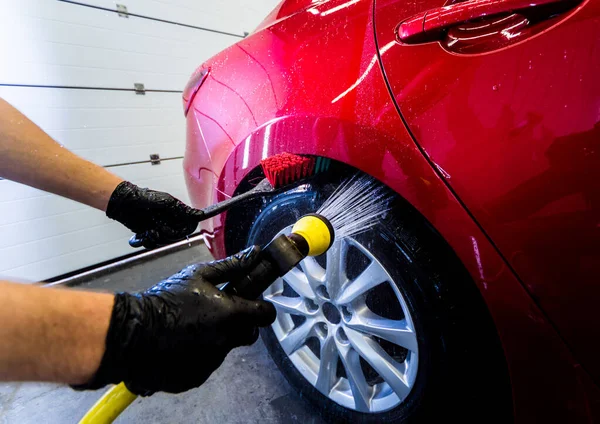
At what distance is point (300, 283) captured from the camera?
42.6 inches

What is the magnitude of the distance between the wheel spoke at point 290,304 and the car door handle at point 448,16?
0.84 metres

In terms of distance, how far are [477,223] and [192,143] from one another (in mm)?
1080

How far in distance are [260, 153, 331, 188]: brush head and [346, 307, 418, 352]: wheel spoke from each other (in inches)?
17.0

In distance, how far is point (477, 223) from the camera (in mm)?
611

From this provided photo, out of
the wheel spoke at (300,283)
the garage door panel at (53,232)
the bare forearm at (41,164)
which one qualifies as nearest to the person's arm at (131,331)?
the wheel spoke at (300,283)

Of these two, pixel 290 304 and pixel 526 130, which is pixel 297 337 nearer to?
pixel 290 304

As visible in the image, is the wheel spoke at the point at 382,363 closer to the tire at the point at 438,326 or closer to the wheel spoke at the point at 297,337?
the tire at the point at 438,326

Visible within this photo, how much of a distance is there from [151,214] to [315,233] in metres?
0.70

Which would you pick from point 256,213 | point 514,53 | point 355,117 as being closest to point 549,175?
point 514,53

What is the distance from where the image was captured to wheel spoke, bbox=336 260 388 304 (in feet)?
2.73

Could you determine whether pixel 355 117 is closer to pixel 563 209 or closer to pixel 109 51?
pixel 563 209

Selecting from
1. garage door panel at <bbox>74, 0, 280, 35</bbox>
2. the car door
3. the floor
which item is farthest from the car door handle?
garage door panel at <bbox>74, 0, 280, 35</bbox>

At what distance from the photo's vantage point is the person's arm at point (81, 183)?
40.3 inches

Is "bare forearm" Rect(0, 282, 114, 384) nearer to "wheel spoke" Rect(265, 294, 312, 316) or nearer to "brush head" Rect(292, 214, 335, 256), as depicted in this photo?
"brush head" Rect(292, 214, 335, 256)
